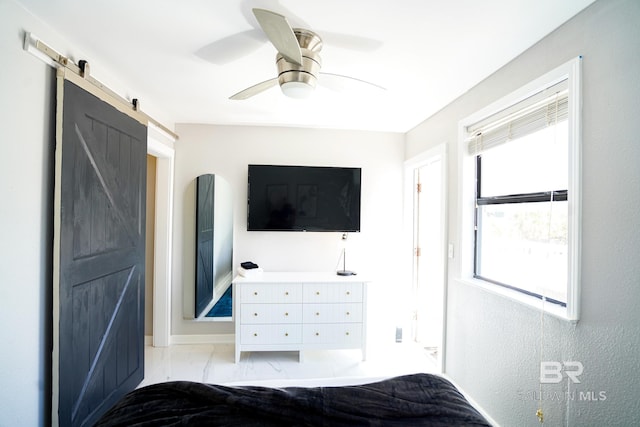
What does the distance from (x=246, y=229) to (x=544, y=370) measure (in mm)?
2772

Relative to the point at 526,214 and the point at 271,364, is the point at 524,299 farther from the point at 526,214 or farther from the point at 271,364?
the point at 271,364

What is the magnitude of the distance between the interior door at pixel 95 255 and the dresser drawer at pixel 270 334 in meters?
0.90

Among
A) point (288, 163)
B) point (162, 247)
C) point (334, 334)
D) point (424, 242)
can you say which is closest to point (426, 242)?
point (424, 242)

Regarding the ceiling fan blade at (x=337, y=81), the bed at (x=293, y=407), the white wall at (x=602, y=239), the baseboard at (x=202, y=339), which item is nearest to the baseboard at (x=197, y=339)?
the baseboard at (x=202, y=339)

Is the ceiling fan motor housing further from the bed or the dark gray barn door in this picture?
the dark gray barn door

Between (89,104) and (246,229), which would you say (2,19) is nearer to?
(89,104)

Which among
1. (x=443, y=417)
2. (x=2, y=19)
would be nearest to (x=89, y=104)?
(x=2, y=19)

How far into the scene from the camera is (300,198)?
3.19 metres

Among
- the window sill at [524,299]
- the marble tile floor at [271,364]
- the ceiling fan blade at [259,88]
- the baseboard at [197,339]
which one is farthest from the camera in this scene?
the baseboard at [197,339]

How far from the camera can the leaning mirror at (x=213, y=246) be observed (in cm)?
321

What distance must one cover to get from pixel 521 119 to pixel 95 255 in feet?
→ 9.29

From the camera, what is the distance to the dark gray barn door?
3207 mm

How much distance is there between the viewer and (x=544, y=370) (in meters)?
1.57

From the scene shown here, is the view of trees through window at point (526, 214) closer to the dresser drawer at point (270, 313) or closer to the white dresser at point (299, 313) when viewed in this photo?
the white dresser at point (299, 313)
